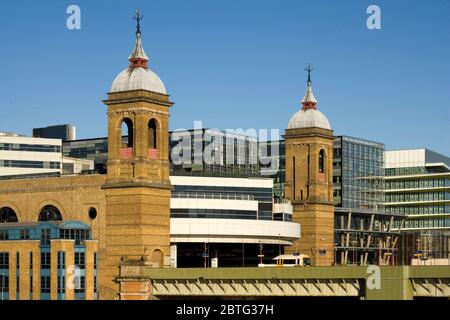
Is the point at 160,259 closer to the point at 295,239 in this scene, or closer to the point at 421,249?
the point at 295,239

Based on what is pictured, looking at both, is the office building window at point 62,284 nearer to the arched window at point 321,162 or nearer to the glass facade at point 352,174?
the arched window at point 321,162

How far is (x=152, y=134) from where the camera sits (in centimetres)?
11056

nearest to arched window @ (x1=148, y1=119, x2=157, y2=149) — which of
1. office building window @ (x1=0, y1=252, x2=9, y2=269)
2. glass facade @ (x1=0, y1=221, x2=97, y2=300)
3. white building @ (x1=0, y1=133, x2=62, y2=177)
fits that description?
glass facade @ (x1=0, y1=221, x2=97, y2=300)

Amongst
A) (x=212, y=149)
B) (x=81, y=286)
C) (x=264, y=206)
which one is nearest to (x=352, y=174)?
(x=212, y=149)

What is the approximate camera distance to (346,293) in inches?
3711

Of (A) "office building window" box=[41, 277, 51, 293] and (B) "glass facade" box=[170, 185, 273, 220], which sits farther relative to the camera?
(B) "glass facade" box=[170, 185, 273, 220]

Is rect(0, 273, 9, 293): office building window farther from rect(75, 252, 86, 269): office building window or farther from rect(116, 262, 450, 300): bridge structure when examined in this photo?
rect(116, 262, 450, 300): bridge structure

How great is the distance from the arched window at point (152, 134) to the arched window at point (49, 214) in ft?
48.6

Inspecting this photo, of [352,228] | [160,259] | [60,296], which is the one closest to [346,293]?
[160,259]

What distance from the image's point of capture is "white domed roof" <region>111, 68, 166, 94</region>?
109m

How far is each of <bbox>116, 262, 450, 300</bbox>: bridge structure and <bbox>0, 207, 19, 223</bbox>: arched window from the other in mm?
21792

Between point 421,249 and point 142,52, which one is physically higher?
point 142,52

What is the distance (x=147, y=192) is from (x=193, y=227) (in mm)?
13445

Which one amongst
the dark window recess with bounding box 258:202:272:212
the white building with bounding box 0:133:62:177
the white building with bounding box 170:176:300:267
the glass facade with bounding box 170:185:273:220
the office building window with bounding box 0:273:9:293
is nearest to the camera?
the office building window with bounding box 0:273:9:293
